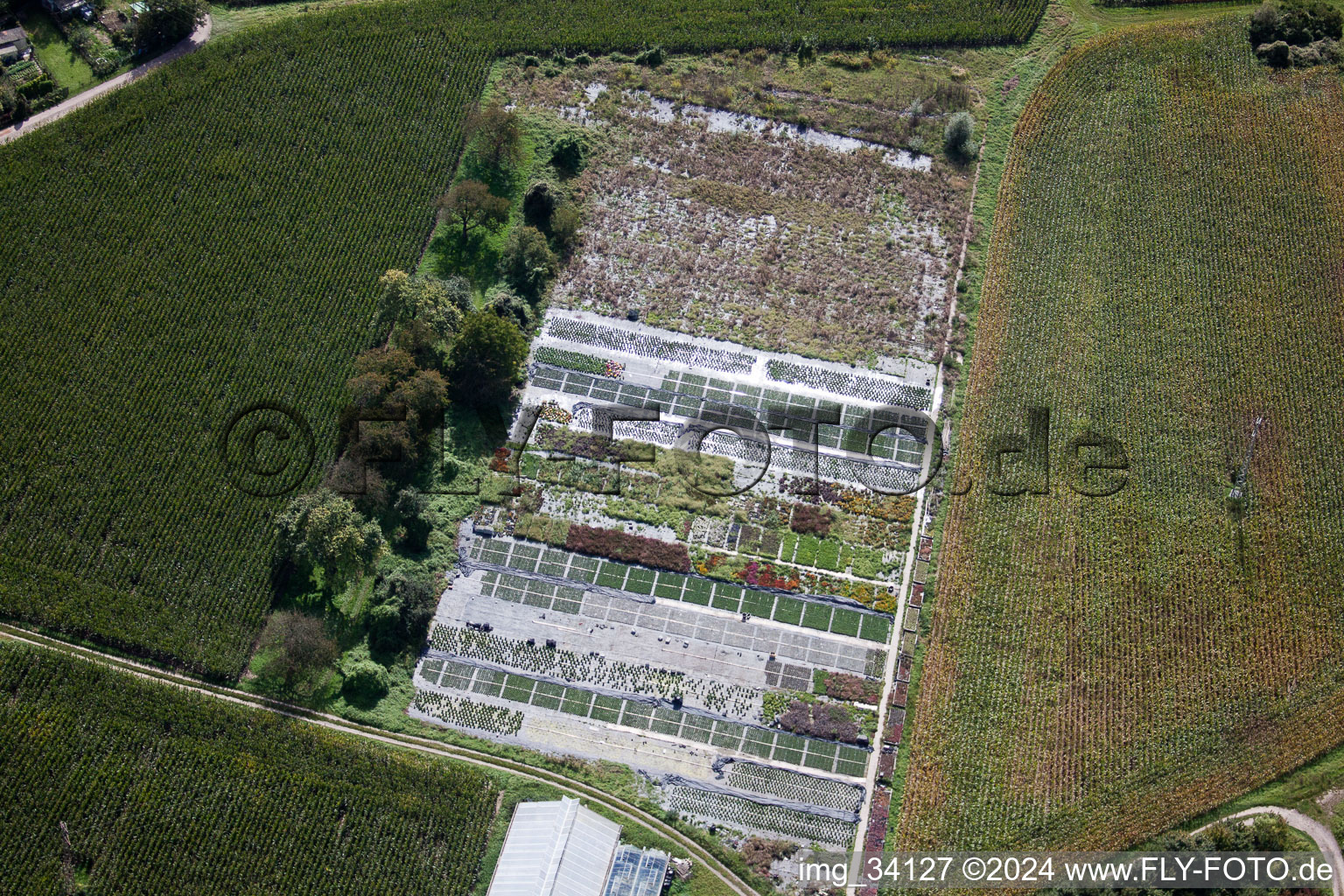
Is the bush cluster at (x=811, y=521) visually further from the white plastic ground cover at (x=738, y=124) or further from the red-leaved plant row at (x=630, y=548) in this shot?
the white plastic ground cover at (x=738, y=124)

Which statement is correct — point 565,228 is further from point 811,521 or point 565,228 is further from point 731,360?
point 811,521

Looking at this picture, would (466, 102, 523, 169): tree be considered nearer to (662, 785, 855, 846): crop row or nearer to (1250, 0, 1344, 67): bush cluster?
(662, 785, 855, 846): crop row

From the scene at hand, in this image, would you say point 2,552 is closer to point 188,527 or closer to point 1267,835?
point 188,527

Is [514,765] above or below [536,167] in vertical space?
below

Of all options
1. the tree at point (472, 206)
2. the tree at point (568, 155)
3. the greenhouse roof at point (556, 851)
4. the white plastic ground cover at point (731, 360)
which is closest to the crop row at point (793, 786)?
the greenhouse roof at point (556, 851)

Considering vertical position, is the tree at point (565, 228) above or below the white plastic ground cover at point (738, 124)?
below

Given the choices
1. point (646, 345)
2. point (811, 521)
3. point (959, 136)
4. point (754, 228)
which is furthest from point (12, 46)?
point (959, 136)

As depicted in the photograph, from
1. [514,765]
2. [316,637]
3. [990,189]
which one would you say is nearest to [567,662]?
[514,765]
